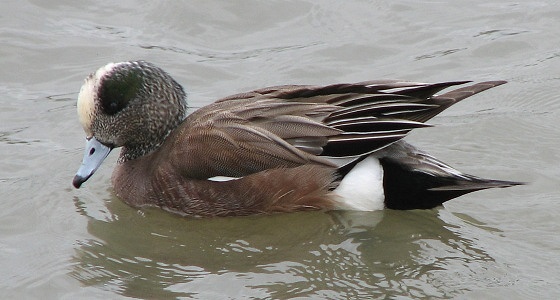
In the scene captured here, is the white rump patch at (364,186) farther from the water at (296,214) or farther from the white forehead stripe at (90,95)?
the white forehead stripe at (90,95)

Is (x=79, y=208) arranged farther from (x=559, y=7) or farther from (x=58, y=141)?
(x=559, y=7)

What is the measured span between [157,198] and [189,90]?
216 centimetres

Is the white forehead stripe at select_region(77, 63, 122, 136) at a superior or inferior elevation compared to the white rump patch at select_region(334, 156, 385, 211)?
superior

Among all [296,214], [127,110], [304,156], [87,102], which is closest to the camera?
[304,156]

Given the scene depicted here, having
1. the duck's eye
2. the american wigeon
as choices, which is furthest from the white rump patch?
the duck's eye

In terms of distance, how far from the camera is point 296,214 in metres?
6.74

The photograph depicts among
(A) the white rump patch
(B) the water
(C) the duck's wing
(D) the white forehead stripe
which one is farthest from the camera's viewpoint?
(D) the white forehead stripe

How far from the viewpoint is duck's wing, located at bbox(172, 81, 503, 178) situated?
21.1 ft

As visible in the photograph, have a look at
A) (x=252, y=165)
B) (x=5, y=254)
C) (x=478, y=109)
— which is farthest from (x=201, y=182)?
(x=478, y=109)

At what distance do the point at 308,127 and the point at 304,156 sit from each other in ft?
0.59

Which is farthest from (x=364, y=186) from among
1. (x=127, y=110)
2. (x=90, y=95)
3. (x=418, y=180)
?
(x=90, y=95)

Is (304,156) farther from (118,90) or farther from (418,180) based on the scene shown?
(118,90)

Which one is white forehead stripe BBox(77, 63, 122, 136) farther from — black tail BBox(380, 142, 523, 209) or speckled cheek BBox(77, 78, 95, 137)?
black tail BBox(380, 142, 523, 209)

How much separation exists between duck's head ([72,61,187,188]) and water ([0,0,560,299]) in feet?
1.33
